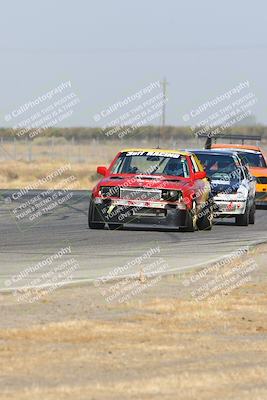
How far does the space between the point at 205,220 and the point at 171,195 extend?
1.40 m

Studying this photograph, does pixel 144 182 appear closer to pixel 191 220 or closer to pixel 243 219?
pixel 191 220

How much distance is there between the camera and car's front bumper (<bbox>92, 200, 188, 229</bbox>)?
21.9m

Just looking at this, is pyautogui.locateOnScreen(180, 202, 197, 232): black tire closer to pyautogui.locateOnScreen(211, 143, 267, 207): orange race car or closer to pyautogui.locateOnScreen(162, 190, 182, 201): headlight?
pyautogui.locateOnScreen(162, 190, 182, 201): headlight

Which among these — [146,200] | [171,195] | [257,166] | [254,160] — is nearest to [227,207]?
[171,195]

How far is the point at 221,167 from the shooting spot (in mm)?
26266

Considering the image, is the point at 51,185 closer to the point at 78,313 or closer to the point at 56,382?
the point at 78,313

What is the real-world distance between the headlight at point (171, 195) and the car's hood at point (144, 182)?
0.09 metres

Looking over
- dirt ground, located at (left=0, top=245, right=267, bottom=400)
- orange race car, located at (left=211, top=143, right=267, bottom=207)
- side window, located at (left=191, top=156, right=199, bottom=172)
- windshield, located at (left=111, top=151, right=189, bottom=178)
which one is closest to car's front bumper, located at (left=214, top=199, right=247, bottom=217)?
side window, located at (left=191, top=156, right=199, bottom=172)

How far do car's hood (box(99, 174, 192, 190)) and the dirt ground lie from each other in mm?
8064

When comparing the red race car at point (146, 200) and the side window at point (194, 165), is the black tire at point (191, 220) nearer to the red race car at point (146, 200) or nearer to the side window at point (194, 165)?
the red race car at point (146, 200)

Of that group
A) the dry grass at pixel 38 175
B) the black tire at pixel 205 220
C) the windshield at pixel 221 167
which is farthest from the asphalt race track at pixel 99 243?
the dry grass at pixel 38 175

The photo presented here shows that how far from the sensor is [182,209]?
2208 centimetres

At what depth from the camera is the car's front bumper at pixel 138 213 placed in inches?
861

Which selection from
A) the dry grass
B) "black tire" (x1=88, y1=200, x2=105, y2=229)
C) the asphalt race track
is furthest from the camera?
the dry grass
